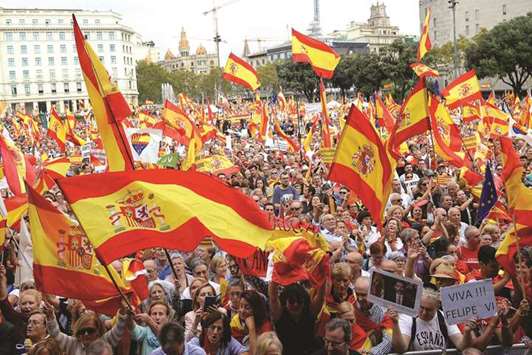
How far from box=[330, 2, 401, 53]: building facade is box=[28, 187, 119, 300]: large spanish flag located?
145m

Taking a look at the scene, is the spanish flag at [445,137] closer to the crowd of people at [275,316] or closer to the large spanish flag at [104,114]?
the crowd of people at [275,316]

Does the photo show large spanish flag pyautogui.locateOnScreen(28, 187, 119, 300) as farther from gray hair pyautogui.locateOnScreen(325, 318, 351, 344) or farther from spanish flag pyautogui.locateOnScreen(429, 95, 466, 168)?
spanish flag pyautogui.locateOnScreen(429, 95, 466, 168)

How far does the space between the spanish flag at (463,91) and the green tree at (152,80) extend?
101 meters

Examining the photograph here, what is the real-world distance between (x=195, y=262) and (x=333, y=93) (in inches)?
2703

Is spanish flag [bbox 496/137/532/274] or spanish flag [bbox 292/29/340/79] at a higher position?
spanish flag [bbox 292/29/340/79]

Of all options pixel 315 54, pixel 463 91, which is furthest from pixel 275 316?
pixel 463 91

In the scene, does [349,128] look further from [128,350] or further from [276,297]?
[128,350]

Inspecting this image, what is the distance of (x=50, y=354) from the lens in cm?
467

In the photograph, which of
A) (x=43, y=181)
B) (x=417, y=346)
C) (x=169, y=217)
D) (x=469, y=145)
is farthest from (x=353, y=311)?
(x=469, y=145)

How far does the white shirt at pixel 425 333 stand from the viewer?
4.99 metres

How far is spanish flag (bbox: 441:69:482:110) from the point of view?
734 inches

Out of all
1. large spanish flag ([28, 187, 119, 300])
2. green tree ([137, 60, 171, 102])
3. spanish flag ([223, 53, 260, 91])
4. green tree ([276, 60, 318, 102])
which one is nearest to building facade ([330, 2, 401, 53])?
green tree ([137, 60, 171, 102])

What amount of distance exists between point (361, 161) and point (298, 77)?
6435cm

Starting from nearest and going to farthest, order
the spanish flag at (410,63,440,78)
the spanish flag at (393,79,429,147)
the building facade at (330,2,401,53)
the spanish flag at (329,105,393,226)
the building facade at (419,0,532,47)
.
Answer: the spanish flag at (329,105,393,226) → the spanish flag at (393,79,429,147) → the spanish flag at (410,63,440,78) → the building facade at (419,0,532,47) → the building facade at (330,2,401,53)
